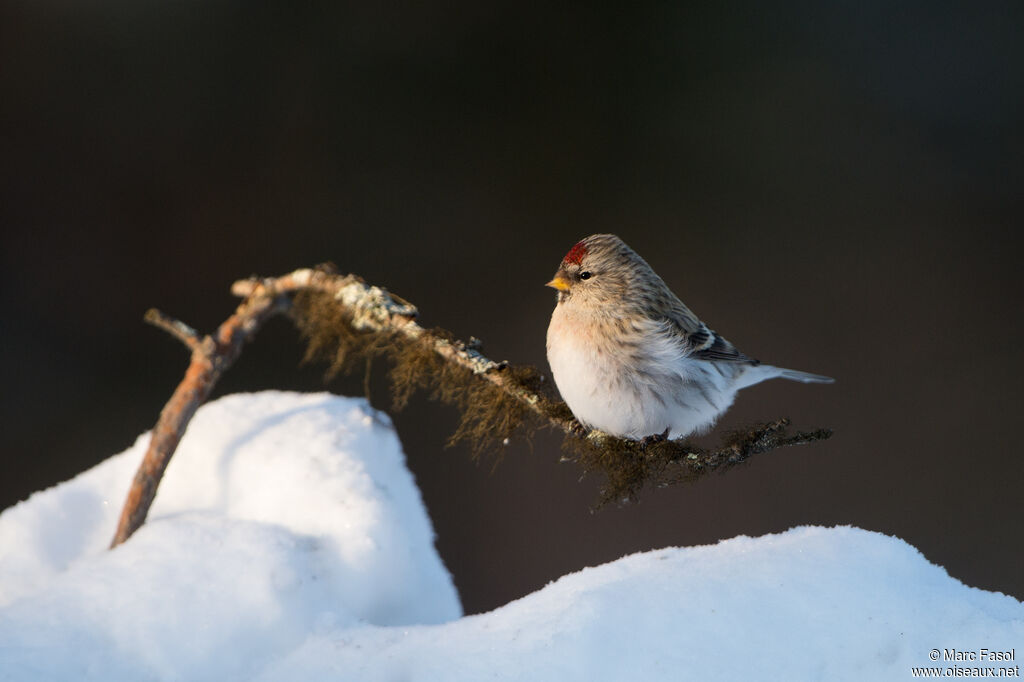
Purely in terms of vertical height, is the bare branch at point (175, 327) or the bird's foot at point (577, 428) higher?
the bare branch at point (175, 327)

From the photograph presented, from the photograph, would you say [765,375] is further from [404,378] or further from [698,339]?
[404,378]

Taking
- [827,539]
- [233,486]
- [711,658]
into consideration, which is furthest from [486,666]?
[233,486]

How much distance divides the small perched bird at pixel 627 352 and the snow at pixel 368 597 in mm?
185

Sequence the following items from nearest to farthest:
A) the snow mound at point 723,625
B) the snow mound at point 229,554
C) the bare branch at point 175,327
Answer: the snow mound at point 723,625 < the snow mound at point 229,554 < the bare branch at point 175,327

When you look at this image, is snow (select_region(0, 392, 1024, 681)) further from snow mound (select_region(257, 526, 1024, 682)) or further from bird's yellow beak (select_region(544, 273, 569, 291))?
bird's yellow beak (select_region(544, 273, 569, 291))

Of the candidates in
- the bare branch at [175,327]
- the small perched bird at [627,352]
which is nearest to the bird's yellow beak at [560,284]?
the small perched bird at [627,352]

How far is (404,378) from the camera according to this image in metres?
0.79

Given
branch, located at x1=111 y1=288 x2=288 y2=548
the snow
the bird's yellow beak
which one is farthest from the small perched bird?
branch, located at x1=111 y1=288 x2=288 y2=548

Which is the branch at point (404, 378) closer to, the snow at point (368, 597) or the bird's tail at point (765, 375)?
the snow at point (368, 597)

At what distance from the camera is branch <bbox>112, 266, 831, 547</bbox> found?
0.68 m

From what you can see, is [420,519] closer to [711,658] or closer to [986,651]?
[711,658]

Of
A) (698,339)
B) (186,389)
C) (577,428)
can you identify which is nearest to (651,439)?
(577,428)

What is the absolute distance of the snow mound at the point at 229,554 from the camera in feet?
2.02

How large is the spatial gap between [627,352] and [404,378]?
23 cm
